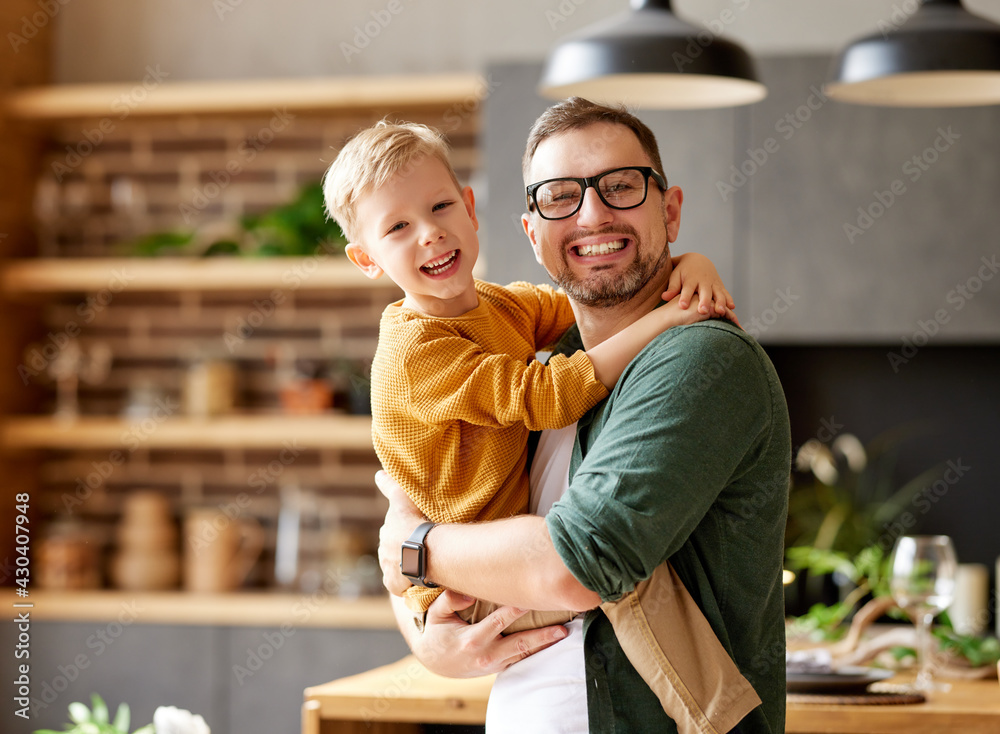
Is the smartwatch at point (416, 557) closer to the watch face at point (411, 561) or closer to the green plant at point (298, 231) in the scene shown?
the watch face at point (411, 561)

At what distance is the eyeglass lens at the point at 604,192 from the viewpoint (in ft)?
4.47

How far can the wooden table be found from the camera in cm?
180

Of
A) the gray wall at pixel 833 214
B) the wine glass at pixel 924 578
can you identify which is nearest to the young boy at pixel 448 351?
the wine glass at pixel 924 578

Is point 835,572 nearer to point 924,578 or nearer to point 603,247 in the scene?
point 924,578

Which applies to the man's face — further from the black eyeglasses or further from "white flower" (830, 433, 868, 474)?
"white flower" (830, 433, 868, 474)

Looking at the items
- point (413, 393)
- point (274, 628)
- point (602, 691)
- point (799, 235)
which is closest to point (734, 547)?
point (602, 691)

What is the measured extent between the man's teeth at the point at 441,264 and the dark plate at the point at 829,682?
97 centimetres

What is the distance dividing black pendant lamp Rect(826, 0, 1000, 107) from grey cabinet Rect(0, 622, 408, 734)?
2.07 metres

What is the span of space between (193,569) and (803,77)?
2481 mm

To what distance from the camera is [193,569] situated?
11.8 feet

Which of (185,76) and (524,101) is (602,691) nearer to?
(524,101)

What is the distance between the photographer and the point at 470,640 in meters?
1.32

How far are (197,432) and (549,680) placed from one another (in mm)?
2473

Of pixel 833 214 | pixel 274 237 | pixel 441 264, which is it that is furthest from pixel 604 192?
pixel 274 237
